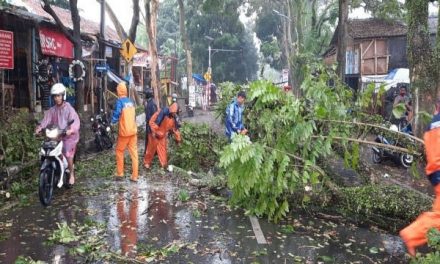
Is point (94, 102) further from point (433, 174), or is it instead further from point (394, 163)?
point (433, 174)

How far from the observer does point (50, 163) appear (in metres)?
7.10

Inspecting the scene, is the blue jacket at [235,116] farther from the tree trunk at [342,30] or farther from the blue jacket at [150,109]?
the tree trunk at [342,30]

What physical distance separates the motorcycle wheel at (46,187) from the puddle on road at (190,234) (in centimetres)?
14

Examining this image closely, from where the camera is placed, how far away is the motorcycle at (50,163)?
274 inches

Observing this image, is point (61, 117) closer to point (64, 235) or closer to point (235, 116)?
point (64, 235)

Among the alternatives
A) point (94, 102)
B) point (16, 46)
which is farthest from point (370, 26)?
point (16, 46)

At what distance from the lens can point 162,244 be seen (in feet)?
18.6

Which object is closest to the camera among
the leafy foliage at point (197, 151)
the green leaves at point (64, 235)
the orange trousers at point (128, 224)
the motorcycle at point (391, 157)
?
the orange trousers at point (128, 224)

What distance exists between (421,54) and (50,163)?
930cm

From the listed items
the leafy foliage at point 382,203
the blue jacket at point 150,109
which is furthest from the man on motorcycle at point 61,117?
the leafy foliage at point 382,203

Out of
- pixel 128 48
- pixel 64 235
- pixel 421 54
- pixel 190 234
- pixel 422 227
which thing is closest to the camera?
pixel 422 227

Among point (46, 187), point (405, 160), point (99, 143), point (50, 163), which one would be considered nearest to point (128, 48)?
point (99, 143)

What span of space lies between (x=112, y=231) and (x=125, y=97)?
11.3ft

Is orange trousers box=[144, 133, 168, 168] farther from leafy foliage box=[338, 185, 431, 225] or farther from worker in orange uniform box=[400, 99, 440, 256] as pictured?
worker in orange uniform box=[400, 99, 440, 256]
